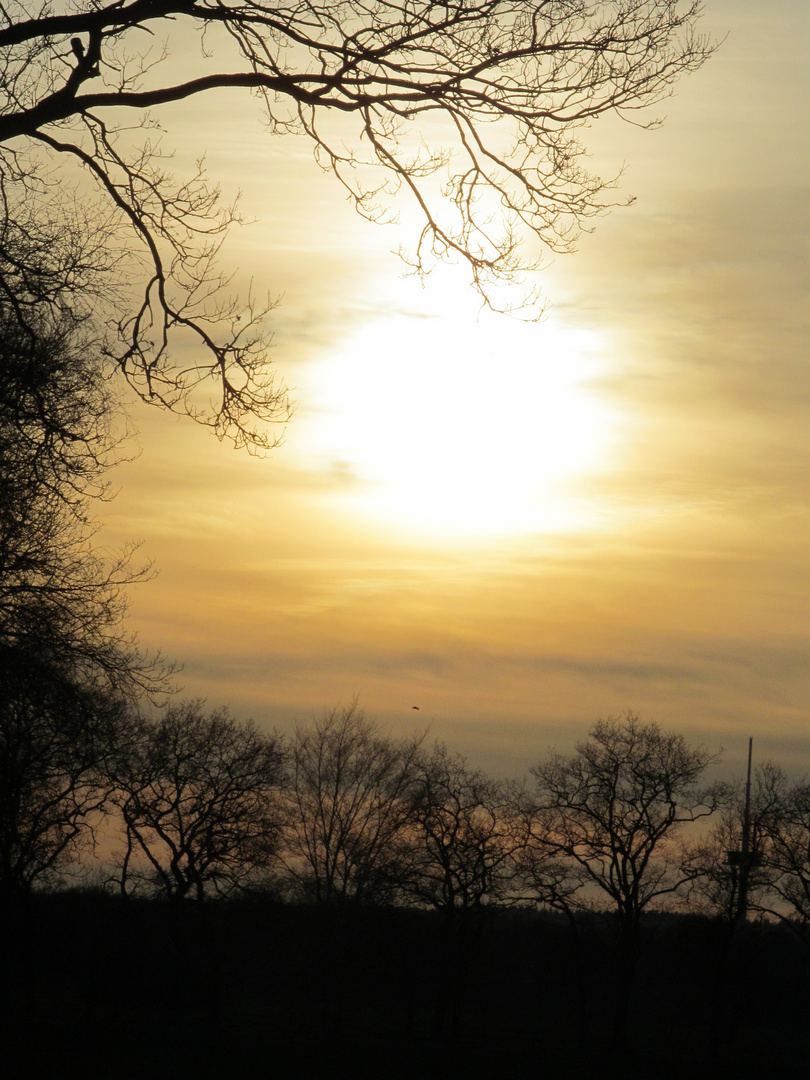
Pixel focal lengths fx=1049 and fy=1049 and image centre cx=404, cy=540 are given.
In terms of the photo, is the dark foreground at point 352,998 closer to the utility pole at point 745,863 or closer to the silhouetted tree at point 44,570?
the utility pole at point 745,863

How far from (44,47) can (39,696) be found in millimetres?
6343

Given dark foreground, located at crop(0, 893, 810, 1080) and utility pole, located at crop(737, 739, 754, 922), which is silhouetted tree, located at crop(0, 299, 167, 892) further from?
utility pole, located at crop(737, 739, 754, 922)

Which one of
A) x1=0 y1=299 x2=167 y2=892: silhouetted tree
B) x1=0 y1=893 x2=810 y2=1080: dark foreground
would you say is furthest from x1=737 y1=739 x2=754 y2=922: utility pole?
x1=0 y1=299 x2=167 y2=892: silhouetted tree

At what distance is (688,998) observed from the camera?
222 ft

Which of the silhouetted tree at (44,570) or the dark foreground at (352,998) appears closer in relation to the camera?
the silhouetted tree at (44,570)

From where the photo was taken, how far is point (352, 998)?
56.4 m

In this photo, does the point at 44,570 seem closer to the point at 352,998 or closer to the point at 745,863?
the point at 745,863

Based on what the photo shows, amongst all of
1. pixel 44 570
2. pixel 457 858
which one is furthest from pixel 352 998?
pixel 44 570

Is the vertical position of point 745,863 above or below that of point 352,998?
above

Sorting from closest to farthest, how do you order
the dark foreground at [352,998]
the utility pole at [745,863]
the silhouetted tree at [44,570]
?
the silhouetted tree at [44,570] < the dark foreground at [352,998] < the utility pole at [745,863]

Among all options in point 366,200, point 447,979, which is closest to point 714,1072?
point 447,979

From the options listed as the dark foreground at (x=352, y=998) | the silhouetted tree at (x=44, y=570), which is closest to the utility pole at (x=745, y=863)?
the dark foreground at (x=352, y=998)

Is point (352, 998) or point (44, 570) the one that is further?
point (352, 998)

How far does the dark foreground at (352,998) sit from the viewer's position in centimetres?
3834
